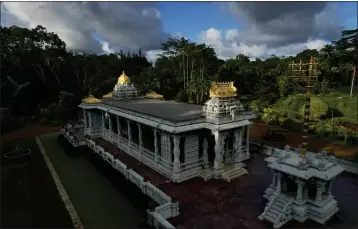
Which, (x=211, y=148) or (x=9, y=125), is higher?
(x=211, y=148)

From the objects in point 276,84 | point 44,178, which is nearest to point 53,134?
point 44,178

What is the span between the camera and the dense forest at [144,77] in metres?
44.7

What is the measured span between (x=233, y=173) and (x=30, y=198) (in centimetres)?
1436

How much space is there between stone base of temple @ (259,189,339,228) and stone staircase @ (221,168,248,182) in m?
4.67

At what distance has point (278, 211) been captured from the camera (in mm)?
13609

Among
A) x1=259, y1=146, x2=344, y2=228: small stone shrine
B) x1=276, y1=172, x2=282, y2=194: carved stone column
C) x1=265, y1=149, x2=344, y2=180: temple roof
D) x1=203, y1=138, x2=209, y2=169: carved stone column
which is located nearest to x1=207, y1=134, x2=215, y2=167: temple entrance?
x1=203, y1=138, x2=209, y2=169: carved stone column

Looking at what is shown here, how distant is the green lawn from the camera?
15.0 metres

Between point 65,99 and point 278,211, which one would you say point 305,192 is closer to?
point 278,211

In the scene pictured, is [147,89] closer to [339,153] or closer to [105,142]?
[105,142]

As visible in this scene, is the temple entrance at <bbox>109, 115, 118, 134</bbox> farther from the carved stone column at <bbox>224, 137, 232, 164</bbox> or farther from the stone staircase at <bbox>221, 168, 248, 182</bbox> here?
the stone staircase at <bbox>221, 168, 248, 182</bbox>

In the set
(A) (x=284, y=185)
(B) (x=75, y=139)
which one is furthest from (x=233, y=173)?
(B) (x=75, y=139)

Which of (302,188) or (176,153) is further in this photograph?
(176,153)

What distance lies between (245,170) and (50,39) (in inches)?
2093

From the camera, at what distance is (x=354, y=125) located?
31266 millimetres
